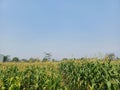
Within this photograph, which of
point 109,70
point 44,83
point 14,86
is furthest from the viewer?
point 109,70

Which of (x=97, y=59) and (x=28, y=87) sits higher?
(x=97, y=59)

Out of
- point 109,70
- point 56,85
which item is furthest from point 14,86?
point 109,70

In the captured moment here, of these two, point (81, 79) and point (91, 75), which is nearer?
point (91, 75)

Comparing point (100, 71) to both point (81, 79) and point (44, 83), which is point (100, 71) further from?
point (44, 83)

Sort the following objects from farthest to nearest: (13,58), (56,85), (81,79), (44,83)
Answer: (13,58) → (81,79) → (44,83) → (56,85)

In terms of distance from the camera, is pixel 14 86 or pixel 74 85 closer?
pixel 14 86

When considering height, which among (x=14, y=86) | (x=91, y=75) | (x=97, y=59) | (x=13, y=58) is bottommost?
(x=14, y=86)

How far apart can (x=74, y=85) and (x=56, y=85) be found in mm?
4077

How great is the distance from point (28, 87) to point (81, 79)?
11.3 feet

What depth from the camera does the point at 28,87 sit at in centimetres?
995

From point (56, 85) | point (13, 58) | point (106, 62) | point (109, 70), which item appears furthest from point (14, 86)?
point (13, 58)

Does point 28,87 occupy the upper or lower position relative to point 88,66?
lower

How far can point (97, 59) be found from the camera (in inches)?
510

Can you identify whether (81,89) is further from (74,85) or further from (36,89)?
(36,89)
